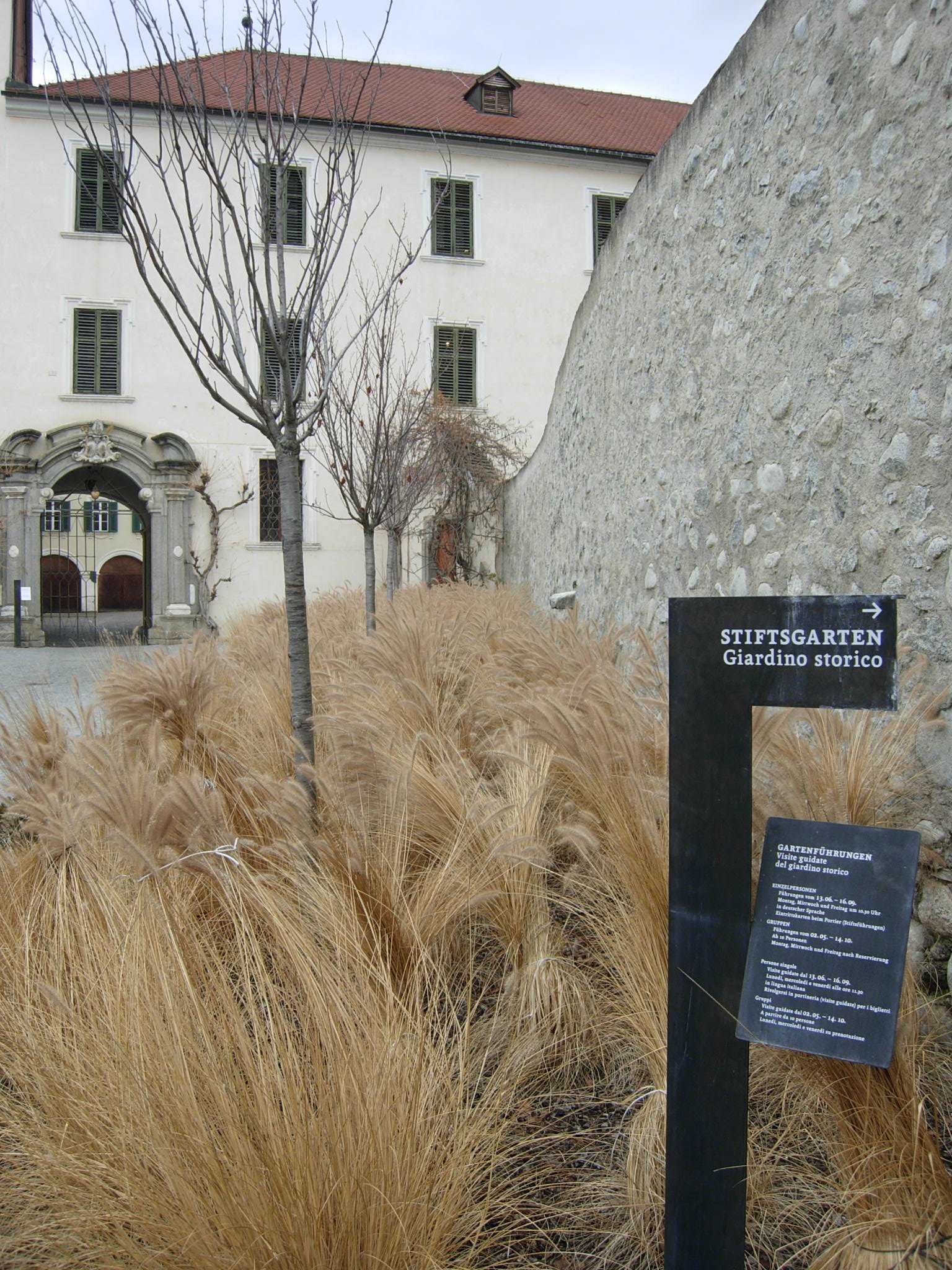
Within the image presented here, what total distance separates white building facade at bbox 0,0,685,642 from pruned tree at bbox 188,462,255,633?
0.26 feet

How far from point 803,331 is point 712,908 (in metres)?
2.59

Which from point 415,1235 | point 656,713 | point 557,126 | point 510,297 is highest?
point 557,126

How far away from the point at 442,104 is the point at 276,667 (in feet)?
65.0

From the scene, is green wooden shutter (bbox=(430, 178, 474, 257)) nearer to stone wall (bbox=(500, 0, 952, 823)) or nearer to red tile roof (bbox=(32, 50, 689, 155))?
red tile roof (bbox=(32, 50, 689, 155))

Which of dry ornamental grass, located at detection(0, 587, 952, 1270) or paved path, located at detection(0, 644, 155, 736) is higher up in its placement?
paved path, located at detection(0, 644, 155, 736)

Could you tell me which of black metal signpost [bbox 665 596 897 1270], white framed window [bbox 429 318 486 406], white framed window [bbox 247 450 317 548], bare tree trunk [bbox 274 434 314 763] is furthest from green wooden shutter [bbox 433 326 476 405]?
black metal signpost [bbox 665 596 897 1270]

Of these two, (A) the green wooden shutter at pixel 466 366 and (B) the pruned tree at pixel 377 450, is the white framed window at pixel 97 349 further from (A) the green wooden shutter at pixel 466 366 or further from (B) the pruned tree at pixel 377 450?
(B) the pruned tree at pixel 377 450

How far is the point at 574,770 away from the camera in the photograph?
2594 mm

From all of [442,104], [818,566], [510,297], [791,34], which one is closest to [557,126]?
[442,104]

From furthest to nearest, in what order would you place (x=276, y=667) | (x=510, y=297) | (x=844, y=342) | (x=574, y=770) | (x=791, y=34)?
(x=510, y=297)
(x=276, y=667)
(x=791, y=34)
(x=844, y=342)
(x=574, y=770)

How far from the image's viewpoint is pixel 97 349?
18.0 metres

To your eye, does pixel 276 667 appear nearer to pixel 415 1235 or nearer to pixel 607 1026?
pixel 607 1026

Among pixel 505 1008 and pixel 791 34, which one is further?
pixel 791 34

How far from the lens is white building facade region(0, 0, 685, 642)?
17594 mm
